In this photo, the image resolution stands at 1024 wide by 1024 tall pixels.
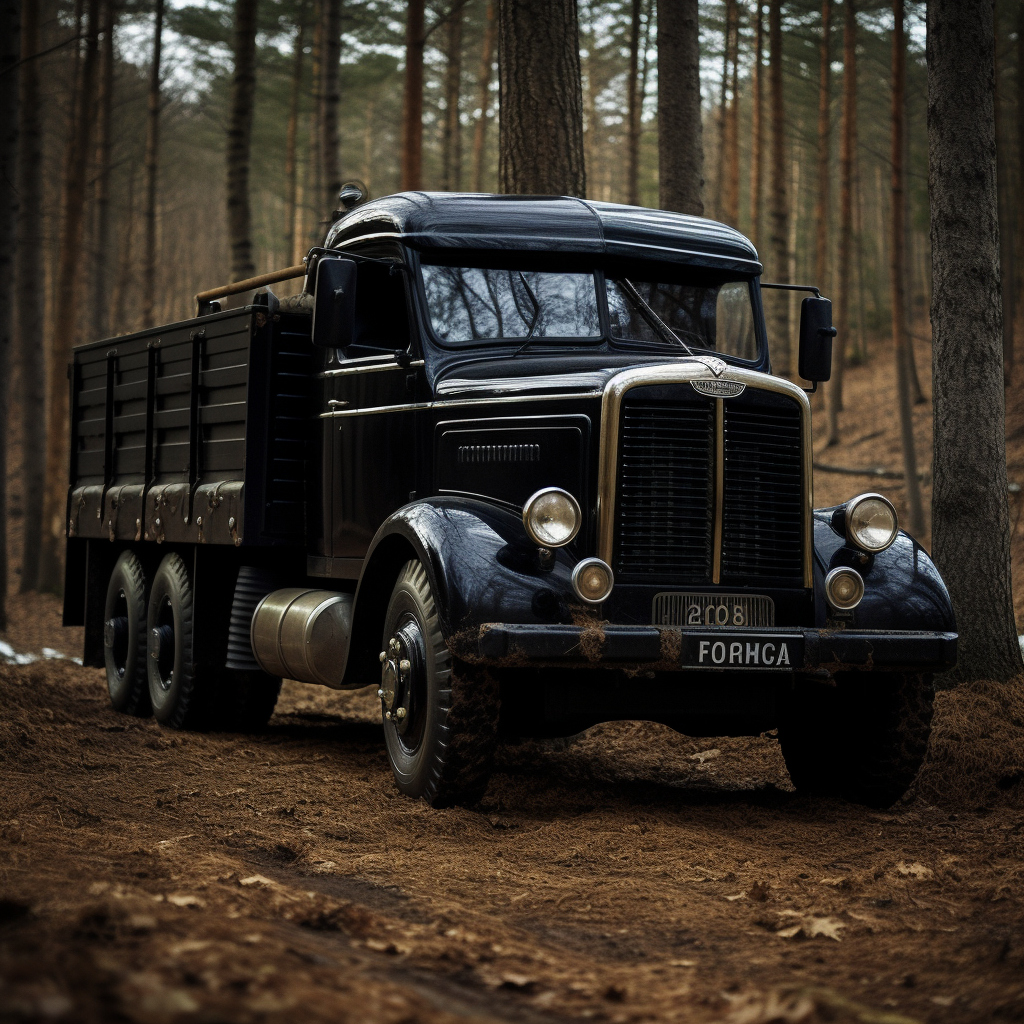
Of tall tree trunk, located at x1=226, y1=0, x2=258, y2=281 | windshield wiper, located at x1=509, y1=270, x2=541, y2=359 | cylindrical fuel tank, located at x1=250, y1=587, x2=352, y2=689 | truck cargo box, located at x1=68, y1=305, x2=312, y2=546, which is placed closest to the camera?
windshield wiper, located at x1=509, y1=270, x2=541, y2=359

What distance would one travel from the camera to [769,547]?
6.30 metres

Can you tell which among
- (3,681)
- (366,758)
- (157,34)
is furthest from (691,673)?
(157,34)

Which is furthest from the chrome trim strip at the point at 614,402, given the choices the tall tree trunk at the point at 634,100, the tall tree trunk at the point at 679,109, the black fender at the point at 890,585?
the tall tree trunk at the point at 634,100

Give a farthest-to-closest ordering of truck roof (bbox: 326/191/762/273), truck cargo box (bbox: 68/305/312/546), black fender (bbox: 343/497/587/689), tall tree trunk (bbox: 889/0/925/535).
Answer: tall tree trunk (bbox: 889/0/925/535)
truck cargo box (bbox: 68/305/312/546)
truck roof (bbox: 326/191/762/273)
black fender (bbox: 343/497/587/689)

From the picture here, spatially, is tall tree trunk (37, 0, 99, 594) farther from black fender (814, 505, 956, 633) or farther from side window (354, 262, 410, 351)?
black fender (814, 505, 956, 633)

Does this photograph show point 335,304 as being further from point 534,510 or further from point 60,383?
point 60,383

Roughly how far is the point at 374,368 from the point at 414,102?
1110 cm

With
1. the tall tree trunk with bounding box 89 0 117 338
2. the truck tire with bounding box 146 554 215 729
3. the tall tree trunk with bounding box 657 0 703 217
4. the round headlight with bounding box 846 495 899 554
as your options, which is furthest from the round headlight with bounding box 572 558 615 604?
the tall tree trunk with bounding box 89 0 117 338

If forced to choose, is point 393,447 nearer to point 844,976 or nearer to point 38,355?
point 844,976

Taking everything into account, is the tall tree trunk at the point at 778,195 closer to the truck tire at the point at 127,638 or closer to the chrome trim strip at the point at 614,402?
the truck tire at the point at 127,638

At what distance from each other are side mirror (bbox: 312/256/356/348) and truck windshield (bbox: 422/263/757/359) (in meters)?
0.49

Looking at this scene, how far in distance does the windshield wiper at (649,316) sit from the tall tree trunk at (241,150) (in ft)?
34.2

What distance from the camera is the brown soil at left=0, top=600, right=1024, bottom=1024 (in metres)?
3.19

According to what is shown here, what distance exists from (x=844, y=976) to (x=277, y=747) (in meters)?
5.37
